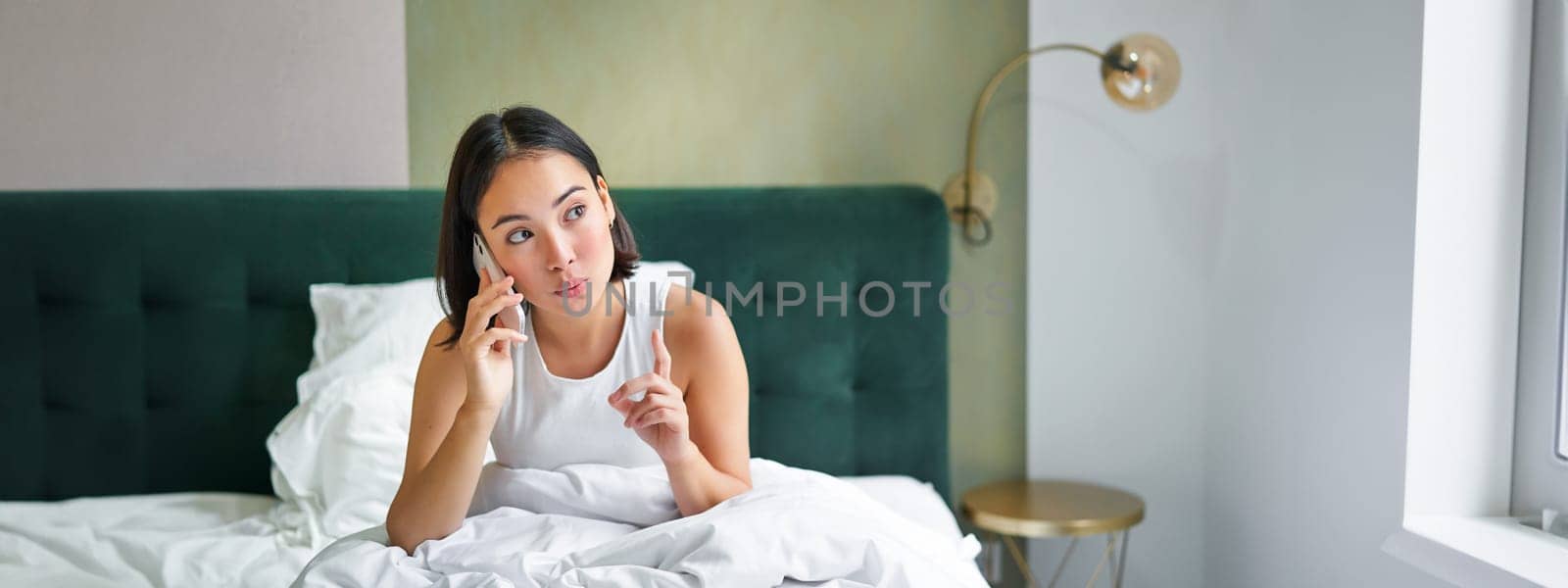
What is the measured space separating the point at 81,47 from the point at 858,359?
163 cm

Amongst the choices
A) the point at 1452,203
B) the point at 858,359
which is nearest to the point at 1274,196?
the point at 1452,203

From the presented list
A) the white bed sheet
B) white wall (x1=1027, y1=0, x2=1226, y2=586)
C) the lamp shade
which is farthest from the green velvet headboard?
the lamp shade

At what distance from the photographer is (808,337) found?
2.26m

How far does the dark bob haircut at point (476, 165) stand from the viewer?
1.24 metres

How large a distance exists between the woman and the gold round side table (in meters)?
0.93

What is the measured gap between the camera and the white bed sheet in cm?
174

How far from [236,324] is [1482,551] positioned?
222 centimetres

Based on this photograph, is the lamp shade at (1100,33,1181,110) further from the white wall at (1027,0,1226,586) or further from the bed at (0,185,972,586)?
the bed at (0,185,972,586)

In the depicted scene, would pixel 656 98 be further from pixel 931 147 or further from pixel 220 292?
pixel 220 292

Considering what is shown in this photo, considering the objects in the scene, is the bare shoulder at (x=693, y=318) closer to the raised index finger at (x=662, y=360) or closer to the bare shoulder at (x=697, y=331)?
the bare shoulder at (x=697, y=331)

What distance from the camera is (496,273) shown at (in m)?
1.24

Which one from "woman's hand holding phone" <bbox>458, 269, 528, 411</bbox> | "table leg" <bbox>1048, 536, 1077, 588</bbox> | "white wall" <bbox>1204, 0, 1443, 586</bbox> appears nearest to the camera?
"woman's hand holding phone" <bbox>458, 269, 528, 411</bbox>

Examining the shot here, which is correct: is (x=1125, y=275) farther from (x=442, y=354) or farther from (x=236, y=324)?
(x=236, y=324)

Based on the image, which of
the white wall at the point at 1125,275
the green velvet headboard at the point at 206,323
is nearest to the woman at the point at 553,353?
the green velvet headboard at the point at 206,323
